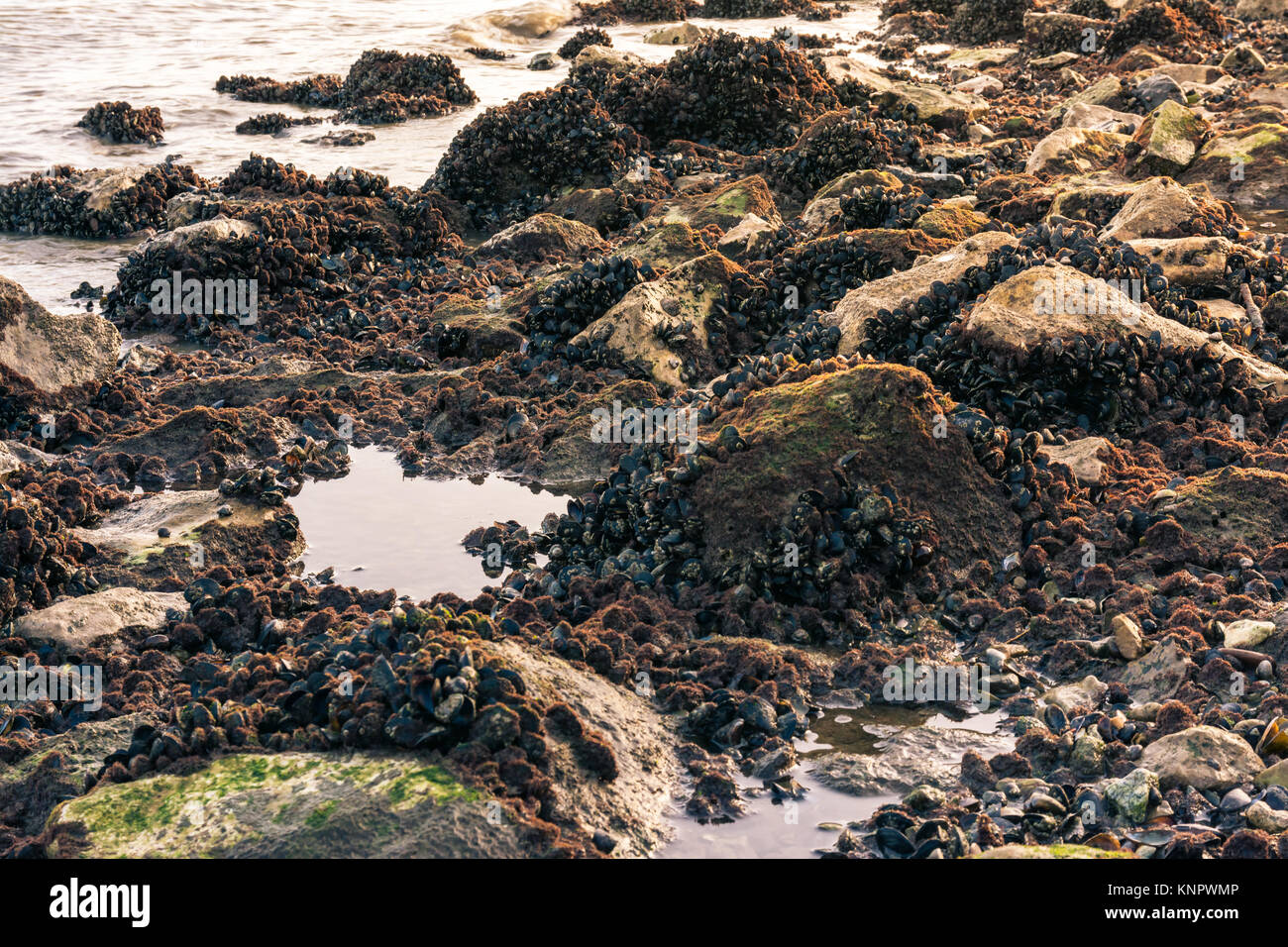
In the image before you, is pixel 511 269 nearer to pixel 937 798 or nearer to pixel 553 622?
pixel 553 622

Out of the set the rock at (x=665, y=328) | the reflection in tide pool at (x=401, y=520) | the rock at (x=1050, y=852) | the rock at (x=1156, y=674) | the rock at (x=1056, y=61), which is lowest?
the reflection in tide pool at (x=401, y=520)

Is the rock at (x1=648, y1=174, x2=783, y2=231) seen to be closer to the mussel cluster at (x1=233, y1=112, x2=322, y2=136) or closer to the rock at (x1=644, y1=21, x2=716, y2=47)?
the mussel cluster at (x1=233, y1=112, x2=322, y2=136)

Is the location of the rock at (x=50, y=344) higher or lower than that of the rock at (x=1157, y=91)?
lower

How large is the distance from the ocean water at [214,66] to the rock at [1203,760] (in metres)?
13.1

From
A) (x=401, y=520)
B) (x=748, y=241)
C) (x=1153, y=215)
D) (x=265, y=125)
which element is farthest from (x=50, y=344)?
(x=265, y=125)

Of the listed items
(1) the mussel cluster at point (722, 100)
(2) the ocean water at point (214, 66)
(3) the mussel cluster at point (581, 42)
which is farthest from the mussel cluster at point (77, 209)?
(3) the mussel cluster at point (581, 42)

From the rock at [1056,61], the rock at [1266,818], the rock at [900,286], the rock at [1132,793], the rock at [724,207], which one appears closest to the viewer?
the rock at [1266,818]

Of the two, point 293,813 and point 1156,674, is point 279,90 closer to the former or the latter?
point 293,813

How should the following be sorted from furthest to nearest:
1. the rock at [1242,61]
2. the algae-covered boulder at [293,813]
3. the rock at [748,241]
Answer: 1. the rock at [1242,61]
2. the rock at [748,241]
3. the algae-covered boulder at [293,813]

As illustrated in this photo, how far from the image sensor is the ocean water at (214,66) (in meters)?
19.5

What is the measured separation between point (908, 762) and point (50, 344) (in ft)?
30.9

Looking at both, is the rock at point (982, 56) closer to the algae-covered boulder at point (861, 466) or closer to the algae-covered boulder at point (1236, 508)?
the algae-covered boulder at point (1236, 508)

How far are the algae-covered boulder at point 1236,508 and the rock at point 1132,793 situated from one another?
282cm

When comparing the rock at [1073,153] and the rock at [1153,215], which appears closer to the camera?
the rock at [1153,215]
